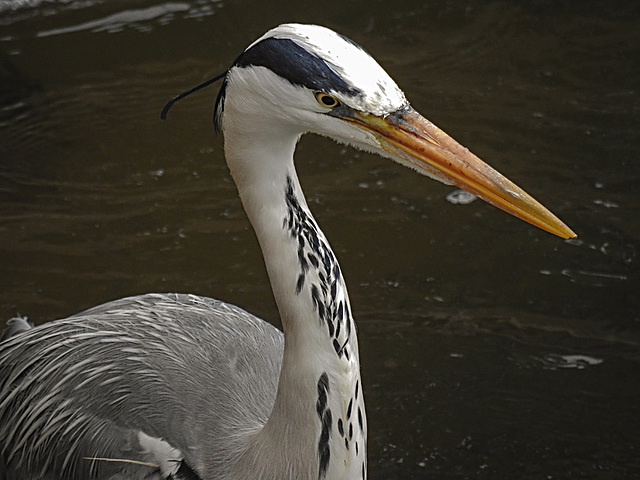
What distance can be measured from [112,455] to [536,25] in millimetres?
3642

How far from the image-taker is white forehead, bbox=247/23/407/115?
1.64 m

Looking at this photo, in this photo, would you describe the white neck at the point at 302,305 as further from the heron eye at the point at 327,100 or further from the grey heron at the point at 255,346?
the heron eye at the point at 327,100

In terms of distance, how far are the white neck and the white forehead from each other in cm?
18

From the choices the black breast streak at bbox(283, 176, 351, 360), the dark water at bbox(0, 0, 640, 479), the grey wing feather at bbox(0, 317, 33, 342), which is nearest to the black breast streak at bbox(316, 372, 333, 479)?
the black breast streak at bbox(283, 176, 351, 360)

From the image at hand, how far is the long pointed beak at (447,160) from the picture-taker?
170cm

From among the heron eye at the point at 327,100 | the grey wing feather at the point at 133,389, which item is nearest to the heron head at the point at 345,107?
the heron eye at the point at 327,100

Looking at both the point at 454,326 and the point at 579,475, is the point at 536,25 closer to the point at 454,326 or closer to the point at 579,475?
the point at 454,326

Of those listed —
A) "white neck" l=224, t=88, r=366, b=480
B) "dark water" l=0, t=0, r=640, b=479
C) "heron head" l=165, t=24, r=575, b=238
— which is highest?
"heron head" l=165, t=24, r=575, b=238

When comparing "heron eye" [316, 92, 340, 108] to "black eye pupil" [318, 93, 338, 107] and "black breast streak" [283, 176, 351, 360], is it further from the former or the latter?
"black breast streak" [283, 176, 351, 360]

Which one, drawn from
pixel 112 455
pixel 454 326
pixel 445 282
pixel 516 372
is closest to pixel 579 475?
pixel 516 372

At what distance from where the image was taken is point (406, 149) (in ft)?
5.62

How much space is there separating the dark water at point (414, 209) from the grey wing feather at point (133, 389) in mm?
738

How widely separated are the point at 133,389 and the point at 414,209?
1.88 m

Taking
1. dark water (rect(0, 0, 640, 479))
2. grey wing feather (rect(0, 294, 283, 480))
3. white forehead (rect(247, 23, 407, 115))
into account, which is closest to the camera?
white forehead (rect(247, 23, 407, 115))
